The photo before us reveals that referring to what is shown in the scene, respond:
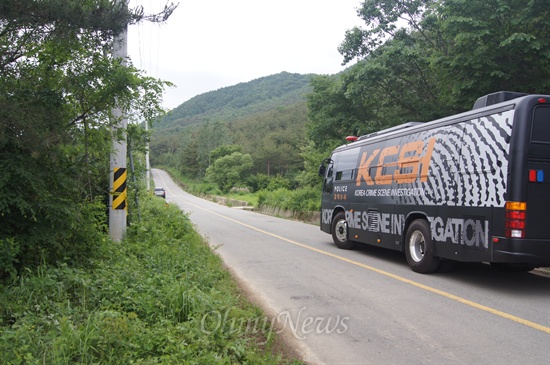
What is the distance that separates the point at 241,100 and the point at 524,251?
139039 millimetres

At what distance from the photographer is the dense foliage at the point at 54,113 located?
16.0 feet

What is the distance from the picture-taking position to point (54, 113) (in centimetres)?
538

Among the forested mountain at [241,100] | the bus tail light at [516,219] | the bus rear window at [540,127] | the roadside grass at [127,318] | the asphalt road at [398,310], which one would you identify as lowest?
the asphalt road at [398,310]

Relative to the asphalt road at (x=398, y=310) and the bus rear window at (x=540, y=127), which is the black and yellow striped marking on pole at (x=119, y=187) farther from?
the bus rear window at (x=540, y=127)

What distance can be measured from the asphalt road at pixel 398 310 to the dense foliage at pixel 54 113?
3137mm

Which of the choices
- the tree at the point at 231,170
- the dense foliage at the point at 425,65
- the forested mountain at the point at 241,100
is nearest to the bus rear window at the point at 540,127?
the dense foliage at the point at 425,65

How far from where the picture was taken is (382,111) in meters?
19.2

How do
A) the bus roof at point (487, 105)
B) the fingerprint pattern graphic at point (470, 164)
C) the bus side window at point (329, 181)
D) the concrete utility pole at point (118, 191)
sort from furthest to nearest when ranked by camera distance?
the bus side window at point (329, 181), the concrete utility pole at point (118, 191), the bus roof at point (487, 105), the fingerprint pattern graphic at point (470, 164)

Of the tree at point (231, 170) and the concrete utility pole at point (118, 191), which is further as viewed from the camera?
the tree at point (231, 170)

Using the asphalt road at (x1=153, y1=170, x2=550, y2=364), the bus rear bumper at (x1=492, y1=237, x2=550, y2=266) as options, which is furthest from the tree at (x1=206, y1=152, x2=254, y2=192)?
the bus rear bumper at (x1=492, y1=237, x2=550, y2=266)

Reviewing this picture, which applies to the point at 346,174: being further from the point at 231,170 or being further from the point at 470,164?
the point at 231,170

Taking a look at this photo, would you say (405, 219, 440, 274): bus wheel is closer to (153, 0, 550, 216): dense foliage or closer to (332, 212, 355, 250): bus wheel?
(332, 212, 355, 250): bus wheel

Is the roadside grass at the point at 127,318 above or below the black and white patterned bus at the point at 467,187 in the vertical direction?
below

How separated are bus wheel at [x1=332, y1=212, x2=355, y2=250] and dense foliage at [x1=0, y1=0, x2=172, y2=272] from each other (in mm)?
6596
